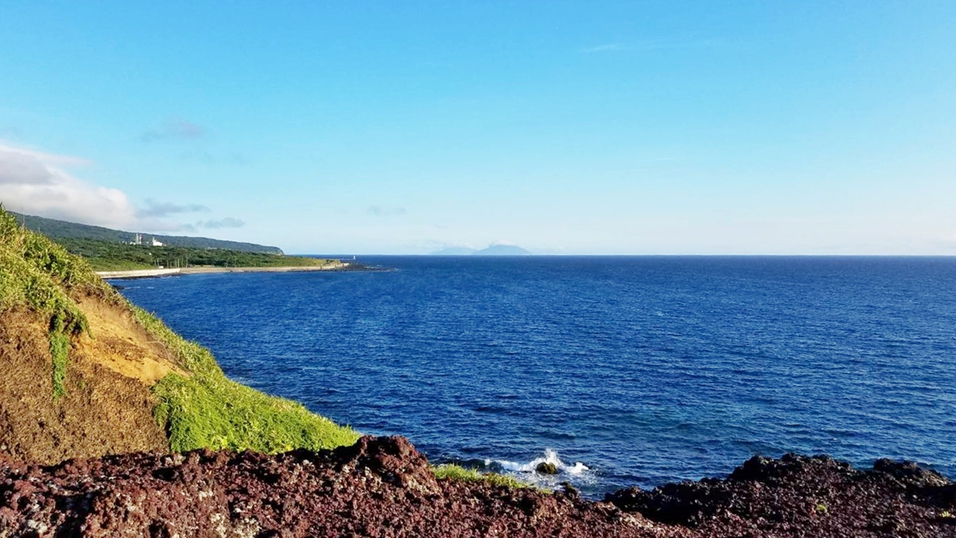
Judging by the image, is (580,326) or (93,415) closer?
(93,415)

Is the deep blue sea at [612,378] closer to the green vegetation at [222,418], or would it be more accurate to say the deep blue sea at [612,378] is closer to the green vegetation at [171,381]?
the green vegetation at [222,418]

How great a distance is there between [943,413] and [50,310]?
6075 centimetres

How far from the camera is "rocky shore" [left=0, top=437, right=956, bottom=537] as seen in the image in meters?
9.89

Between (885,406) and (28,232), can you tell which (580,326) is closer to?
(885,406)

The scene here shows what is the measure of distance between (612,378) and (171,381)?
44293mm

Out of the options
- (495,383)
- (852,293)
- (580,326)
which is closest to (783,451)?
(495,383)

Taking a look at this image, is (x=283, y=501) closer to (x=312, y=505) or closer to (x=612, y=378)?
(x=312, y=505)

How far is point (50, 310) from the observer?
70.5ft

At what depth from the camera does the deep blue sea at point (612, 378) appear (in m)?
40.6

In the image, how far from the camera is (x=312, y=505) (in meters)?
12.6

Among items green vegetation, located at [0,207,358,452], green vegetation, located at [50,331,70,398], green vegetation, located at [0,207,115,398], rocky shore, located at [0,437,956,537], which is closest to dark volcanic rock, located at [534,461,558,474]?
rocky shore, located at [0,437,956,537]

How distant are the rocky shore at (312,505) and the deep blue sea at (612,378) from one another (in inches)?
620

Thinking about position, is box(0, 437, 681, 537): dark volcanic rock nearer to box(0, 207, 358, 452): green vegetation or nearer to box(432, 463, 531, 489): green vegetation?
box(432, 463, 531, 489): green vegetation

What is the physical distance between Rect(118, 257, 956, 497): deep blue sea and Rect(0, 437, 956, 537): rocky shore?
15747 millimetres
